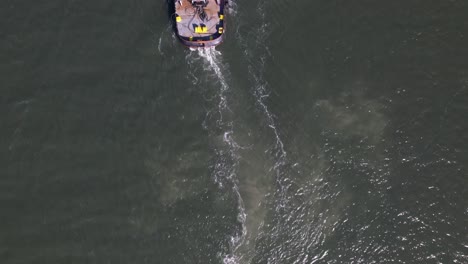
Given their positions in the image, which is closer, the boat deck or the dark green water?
the dark green water

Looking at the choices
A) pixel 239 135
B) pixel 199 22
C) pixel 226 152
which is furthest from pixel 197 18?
pixel 226 152

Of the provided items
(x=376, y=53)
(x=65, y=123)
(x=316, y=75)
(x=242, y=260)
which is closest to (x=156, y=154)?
(x=65, y=123)

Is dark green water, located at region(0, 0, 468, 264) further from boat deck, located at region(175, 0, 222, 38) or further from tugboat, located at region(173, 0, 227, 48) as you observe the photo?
boat deck, located at region(175, 0, 222, 38)

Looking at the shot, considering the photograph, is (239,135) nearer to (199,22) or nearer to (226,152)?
(226,152)

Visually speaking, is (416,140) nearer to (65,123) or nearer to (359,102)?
(359,102)

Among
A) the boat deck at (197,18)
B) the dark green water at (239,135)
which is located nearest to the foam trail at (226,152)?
the dark green water at (239,135)

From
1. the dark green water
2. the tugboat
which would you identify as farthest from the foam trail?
the tugboat
